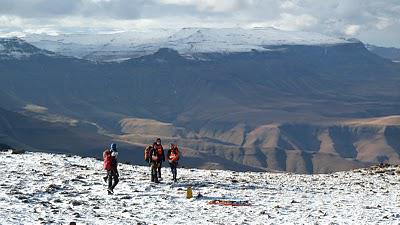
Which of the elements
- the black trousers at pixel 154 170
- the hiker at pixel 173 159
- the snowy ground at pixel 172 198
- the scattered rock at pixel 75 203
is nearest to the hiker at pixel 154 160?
the black trousers at pixel 154 170

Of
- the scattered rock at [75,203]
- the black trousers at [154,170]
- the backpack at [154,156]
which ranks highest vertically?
the backpack at [154,156]

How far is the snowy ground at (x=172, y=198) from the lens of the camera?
24234 millimetres

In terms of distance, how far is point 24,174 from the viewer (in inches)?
1331

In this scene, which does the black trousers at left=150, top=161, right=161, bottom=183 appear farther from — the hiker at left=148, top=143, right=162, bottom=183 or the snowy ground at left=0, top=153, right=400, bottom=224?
the snowy ground at left=0, top=153, right=400, bottom=224

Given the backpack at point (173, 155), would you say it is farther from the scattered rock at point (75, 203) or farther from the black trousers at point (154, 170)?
the scattered rock at point (75, 203)

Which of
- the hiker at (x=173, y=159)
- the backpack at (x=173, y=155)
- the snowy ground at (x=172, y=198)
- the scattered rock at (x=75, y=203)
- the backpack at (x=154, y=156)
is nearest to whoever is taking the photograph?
the snowy ground at (x=172, y=198)

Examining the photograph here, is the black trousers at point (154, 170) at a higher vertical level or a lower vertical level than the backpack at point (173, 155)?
lower

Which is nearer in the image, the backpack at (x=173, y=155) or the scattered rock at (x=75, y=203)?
the scattered rock at (x=75, y=203)

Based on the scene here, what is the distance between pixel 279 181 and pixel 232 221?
1647 cm

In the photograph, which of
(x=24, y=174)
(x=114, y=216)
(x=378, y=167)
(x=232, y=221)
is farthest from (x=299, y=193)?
(x=378, y=167)

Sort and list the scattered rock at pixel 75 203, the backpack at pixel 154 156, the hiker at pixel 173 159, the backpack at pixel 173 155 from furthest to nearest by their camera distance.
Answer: the backpack at pixel 173 155
the hiker at pixel 173 159
the backpack at pixel 154 156
the scattered rock at pixel 75 203

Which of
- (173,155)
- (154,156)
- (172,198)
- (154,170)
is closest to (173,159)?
(173,155)

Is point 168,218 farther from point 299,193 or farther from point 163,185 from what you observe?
point 299,193

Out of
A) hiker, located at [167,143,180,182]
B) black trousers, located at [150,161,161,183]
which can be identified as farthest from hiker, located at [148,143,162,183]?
hiker, located at [167,143,180,182]
